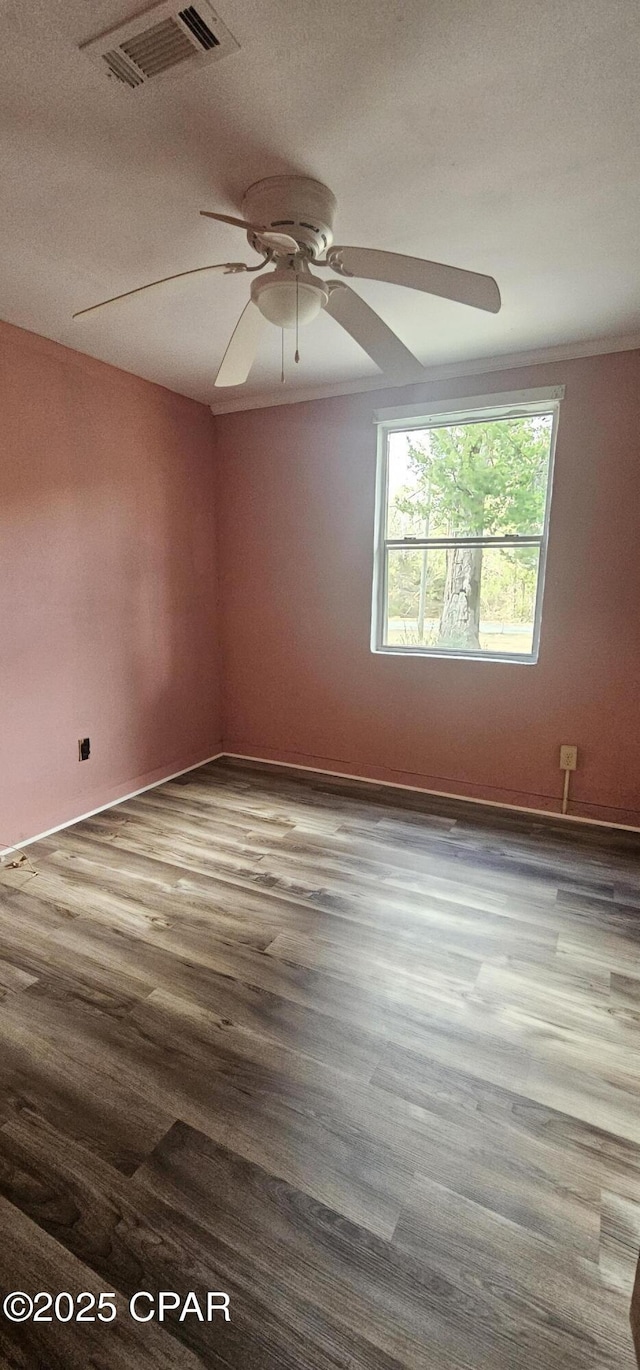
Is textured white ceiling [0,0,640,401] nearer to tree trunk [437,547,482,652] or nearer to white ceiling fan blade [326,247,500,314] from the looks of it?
white ceiling fan blade [326,247,500,314]

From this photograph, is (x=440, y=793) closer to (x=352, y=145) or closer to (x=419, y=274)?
(x=419, y=274)

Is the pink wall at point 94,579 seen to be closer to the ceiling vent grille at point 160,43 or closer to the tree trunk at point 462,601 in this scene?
the ceiling vent grille at point 160,43

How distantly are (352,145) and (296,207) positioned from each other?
0.71 feet

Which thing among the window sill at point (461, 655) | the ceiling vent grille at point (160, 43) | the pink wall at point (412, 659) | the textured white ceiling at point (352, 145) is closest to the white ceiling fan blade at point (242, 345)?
the textured white ceiling at point (352, 145)

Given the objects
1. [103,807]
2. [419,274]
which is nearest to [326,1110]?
[419,274]

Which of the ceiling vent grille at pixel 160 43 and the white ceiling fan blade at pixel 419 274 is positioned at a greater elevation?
the ceiling vent grille at pixel 160 43

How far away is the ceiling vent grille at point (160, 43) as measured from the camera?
1.09m

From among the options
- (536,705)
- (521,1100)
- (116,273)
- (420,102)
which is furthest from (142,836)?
(420,102)

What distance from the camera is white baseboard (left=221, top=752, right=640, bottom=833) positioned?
9.76ft

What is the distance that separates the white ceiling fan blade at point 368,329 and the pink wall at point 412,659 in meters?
1.27

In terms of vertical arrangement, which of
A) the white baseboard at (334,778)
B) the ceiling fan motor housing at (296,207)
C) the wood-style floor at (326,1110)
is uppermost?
the ceiling fan motor housing at (296,207)

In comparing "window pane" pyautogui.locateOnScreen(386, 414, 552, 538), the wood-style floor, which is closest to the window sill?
"window pane" pyautogui.locateOnScreen(386, 414, 552, 538)

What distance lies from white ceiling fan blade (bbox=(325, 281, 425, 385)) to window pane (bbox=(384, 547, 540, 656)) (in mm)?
1379

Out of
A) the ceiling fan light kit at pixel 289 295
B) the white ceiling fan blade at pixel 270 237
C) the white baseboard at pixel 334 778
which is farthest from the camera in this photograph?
the white baseboard at pixel 334 778
